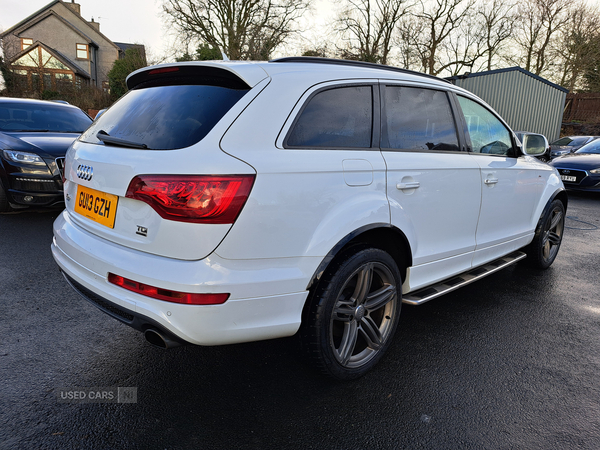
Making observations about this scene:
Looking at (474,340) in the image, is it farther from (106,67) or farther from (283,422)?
(106,67)

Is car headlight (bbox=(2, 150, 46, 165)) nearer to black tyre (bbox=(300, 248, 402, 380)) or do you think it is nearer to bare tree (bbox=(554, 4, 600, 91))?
black tyre (bbox=(300, 248, 402, 380))

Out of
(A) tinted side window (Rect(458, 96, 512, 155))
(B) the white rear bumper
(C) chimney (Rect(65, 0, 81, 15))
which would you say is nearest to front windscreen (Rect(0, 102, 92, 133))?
(B) the white rear bumper

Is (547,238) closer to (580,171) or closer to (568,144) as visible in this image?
(580,171)

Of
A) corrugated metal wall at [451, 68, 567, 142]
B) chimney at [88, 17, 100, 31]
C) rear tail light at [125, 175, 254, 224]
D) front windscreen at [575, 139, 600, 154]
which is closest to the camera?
rear tail light at [125, 175, 254, 224]

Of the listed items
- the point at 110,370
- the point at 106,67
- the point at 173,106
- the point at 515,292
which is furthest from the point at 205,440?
the point at 106,67

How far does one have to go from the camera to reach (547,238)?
4703mm

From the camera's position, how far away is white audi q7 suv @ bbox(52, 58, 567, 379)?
1.91m

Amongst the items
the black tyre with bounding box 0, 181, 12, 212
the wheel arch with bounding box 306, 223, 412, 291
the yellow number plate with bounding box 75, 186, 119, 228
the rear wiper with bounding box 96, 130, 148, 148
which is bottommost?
the black tyre with bounding box 0, 181, 12, 212

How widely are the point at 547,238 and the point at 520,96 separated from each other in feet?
68.7

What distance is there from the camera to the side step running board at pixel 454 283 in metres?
2.89

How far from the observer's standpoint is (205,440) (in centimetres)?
203

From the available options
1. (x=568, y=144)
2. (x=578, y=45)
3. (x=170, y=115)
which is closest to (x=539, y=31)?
(x=578, y=45)

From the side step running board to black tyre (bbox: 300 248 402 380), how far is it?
0.68 ft

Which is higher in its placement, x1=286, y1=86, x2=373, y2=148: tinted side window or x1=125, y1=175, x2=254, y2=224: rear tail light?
x1=286, y1=86, x2=373, y2=148: tinted side window
